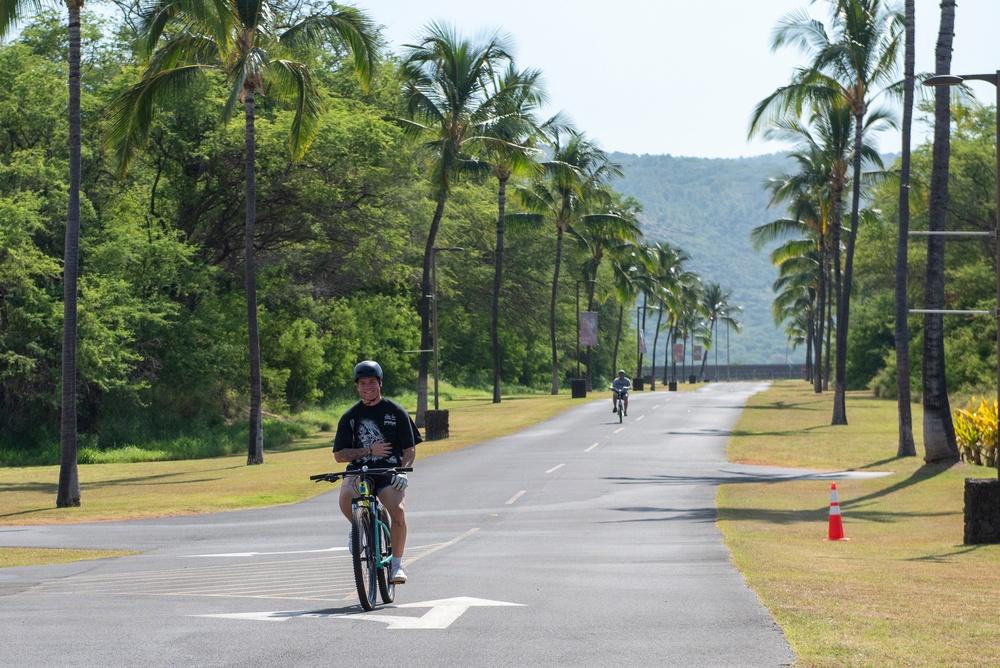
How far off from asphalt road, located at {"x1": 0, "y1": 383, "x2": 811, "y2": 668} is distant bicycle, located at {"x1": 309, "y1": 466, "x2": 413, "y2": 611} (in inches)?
8.7

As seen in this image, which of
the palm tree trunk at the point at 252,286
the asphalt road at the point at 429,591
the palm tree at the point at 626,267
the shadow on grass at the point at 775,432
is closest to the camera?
the asphalt road at the point at 429,591

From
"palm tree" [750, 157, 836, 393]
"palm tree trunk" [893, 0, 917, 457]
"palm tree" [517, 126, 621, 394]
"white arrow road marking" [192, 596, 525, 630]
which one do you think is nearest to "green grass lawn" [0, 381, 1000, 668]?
"palm tree trunk" [893, 0, 917, 457]

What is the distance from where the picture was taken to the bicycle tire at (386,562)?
33.1 ft

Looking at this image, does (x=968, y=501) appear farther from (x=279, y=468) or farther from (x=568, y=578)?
(x=279, y=468)

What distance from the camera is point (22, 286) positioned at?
122 ft

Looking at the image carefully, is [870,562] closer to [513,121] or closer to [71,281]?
[71,281]

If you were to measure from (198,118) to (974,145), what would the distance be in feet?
110

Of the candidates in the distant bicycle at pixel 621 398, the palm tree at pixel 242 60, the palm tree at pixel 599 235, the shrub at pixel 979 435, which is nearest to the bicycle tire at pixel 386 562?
the palm tree at pixel 242 60

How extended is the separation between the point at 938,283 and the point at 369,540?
66.5ft

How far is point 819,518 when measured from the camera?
2083 centimetres

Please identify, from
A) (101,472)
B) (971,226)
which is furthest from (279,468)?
(971,226)

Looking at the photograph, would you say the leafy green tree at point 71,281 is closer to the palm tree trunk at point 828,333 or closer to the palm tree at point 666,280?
the palm tree trunk at point 828,333

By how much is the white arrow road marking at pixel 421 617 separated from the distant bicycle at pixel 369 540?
0.22 metres

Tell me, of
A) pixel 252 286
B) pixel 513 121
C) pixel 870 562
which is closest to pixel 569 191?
pixel 513 121
